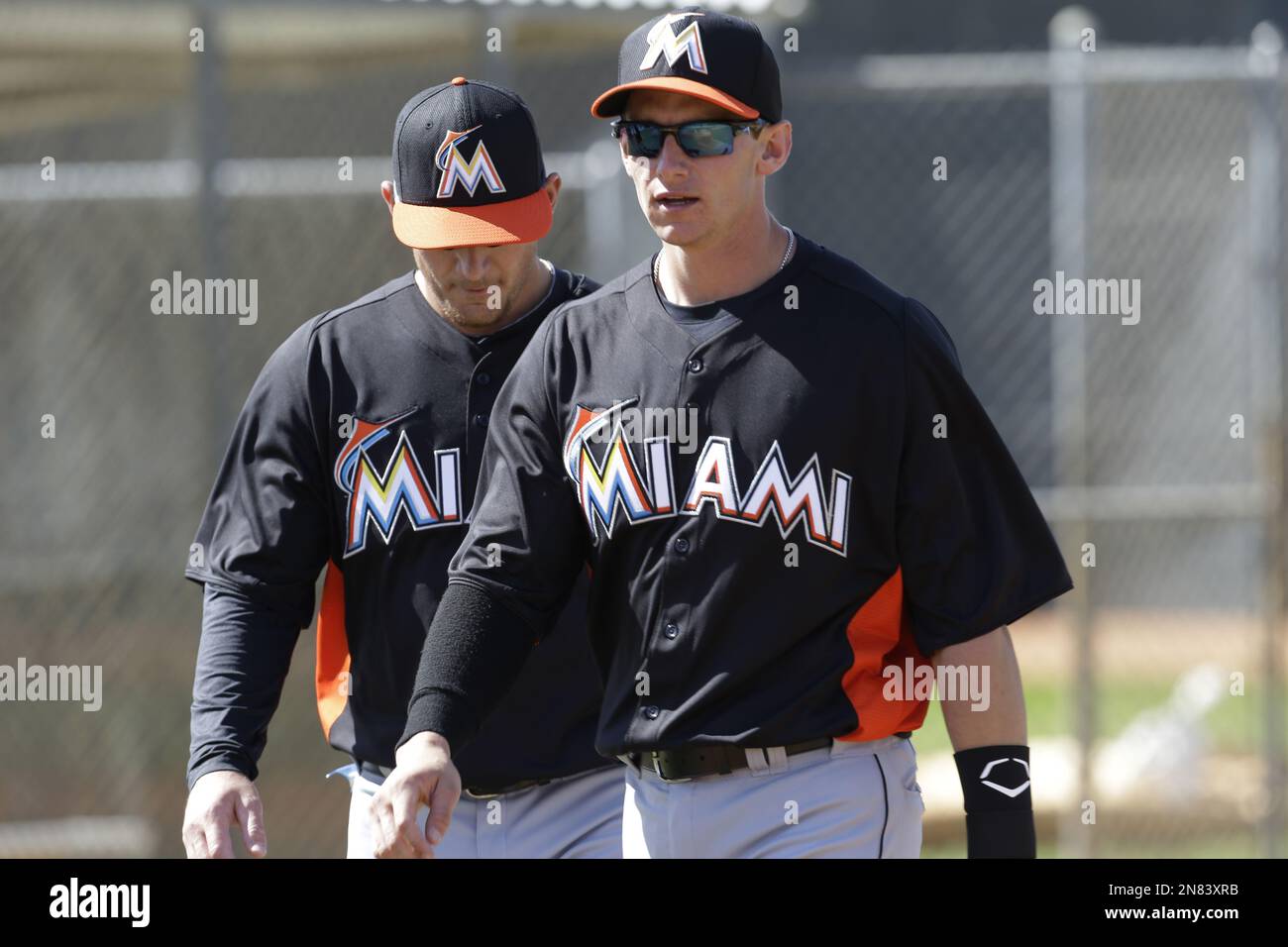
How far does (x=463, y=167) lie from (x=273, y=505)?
0.77 meters

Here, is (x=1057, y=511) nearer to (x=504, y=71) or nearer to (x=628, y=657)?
(x=504, y=71)

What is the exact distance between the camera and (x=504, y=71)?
6047mm

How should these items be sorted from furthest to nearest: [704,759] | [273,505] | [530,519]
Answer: [273,505], [530,519], [704,759]

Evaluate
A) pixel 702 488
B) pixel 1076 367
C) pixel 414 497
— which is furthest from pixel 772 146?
pixel 1076 367

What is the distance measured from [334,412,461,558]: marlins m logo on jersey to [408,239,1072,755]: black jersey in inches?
19.8

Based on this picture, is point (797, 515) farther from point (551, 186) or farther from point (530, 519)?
point (551, 186)

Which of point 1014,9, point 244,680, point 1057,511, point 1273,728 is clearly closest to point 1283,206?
point 1057,511

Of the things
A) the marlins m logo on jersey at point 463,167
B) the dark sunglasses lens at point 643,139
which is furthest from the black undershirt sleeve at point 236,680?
the dark sunglasses lens at point 643,139

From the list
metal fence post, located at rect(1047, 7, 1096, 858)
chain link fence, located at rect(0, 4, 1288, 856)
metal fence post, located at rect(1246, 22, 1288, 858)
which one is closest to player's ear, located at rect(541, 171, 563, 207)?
chain link fence, located at rect(0, 4, 1288, 856)

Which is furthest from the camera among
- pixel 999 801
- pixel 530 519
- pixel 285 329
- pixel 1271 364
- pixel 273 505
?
pixel 285 329

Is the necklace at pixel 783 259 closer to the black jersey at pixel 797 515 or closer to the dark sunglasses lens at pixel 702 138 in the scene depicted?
the black jersey at pixel 797 515

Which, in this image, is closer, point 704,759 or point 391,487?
point 704,759

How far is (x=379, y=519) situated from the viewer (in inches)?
137

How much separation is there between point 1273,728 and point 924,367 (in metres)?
3.63
